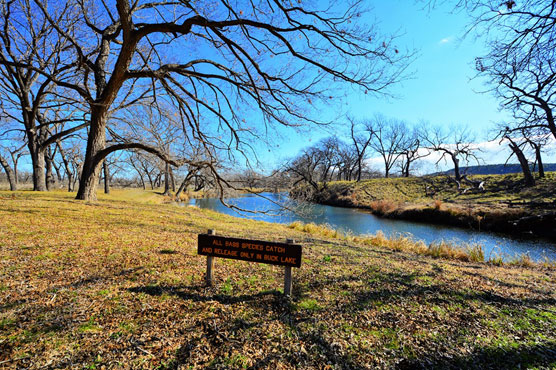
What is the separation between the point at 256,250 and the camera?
367 centimetres

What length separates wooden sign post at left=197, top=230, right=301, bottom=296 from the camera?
3564mm

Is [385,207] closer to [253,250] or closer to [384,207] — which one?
[384,207]

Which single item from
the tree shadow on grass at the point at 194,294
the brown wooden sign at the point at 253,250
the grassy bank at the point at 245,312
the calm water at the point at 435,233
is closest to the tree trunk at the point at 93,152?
the grassy bank at the point at 245,312

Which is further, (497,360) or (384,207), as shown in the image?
(384,207)

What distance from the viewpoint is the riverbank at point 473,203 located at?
47.2 feet

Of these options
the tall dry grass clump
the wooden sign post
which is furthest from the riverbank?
the wooden sign post

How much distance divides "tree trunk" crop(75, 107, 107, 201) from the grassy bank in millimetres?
4513

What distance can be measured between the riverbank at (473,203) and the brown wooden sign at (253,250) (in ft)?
20.7

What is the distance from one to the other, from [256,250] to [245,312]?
0.84 metres

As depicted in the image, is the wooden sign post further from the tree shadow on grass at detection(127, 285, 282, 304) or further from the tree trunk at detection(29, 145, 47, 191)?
the tree trunk at detection(29, 145, 47, 191)

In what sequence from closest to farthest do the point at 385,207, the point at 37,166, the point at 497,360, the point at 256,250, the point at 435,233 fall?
the point at 497,360, the point at 256,250, the point at 37,166, the point at 435,233, the point at 385,207

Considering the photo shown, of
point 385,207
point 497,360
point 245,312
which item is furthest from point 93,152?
point 385,207

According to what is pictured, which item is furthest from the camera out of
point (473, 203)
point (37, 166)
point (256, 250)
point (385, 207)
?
point (385, 207)

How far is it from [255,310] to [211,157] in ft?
21.6
